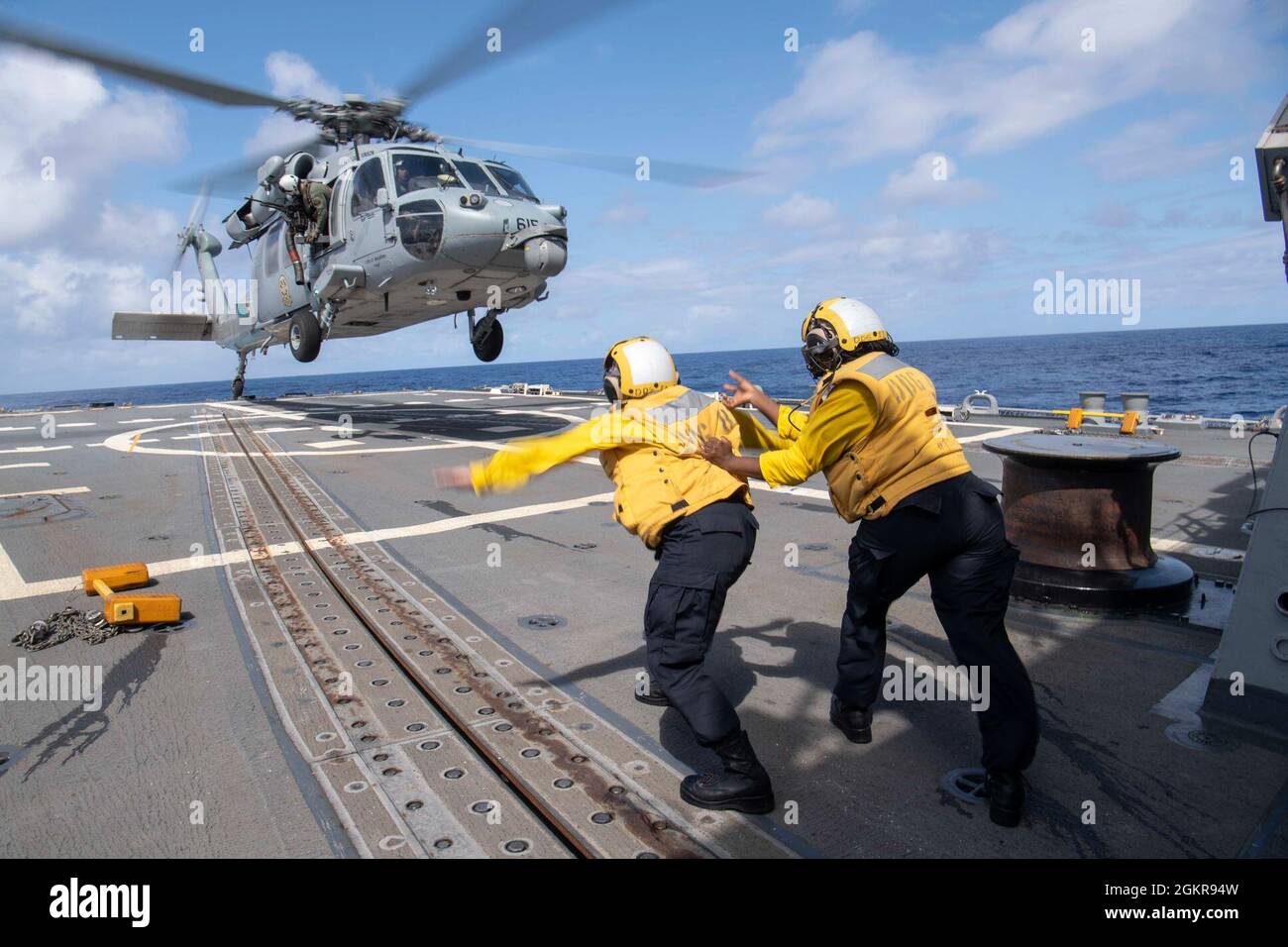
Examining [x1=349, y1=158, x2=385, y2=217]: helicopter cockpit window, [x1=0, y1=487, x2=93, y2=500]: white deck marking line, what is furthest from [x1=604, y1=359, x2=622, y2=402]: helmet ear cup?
[x1=349, y1=158, x2=385, y2=217]: helicopter cockpit window

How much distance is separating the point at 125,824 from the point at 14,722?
1410mm

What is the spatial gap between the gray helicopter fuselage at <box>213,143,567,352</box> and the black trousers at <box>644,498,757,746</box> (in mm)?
10628

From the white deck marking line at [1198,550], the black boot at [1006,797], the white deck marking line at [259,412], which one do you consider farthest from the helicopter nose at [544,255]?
the black boot at [1006,797]

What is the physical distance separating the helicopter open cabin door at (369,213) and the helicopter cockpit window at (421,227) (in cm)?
40

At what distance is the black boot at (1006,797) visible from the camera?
2732 mm

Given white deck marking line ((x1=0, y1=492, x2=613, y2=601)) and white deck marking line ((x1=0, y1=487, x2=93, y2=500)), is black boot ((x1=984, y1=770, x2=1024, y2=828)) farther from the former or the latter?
white deck marking line ((x1=0, y1=487, x2=93, y2=500))

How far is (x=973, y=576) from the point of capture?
2945 millimetres

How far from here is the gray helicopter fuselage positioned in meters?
12.4

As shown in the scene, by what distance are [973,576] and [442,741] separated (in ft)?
7.95

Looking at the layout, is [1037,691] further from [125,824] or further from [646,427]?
[125,824]

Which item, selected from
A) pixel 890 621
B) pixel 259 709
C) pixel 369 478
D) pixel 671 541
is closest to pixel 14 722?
pixel 259 709

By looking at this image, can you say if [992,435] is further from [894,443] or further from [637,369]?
[637,369]

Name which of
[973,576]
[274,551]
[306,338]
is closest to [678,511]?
[973,576]

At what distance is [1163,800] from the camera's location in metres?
2.87
